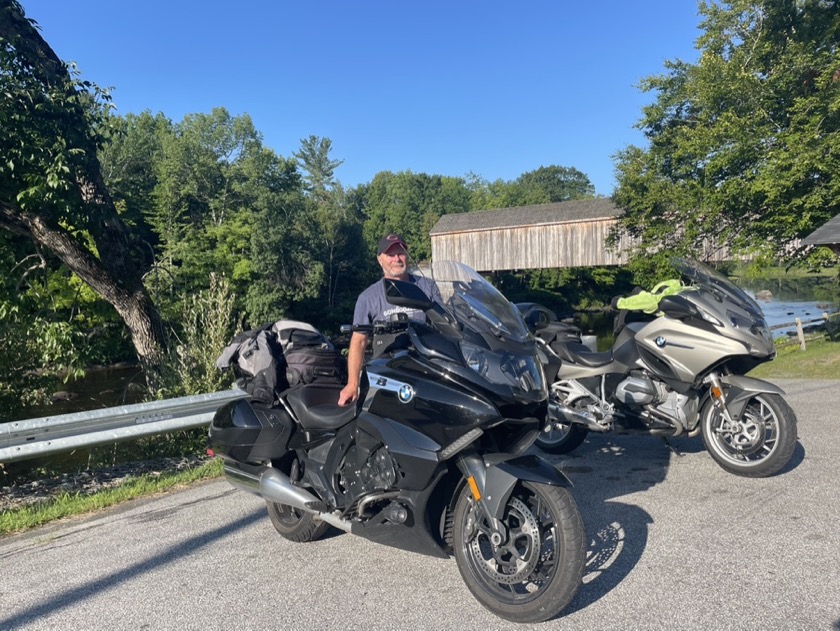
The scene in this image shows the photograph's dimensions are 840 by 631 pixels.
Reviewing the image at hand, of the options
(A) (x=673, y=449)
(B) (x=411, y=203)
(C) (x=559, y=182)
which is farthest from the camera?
(C) (x=559, y=182)

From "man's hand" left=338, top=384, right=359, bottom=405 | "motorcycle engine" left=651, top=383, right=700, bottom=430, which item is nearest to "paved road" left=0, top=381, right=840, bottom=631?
"motorcycle engine" left=651, top=383, right=700, bottom=430

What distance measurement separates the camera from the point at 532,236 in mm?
40906

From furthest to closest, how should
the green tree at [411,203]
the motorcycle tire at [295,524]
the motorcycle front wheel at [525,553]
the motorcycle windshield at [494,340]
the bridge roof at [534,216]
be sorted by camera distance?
the green tree at [411,203] < the bridge roof at [534,216] < the motorcycle tire at [295,524] < the motorcycle windshield at [494,340] < the motorcycle front wheel at [525,553]

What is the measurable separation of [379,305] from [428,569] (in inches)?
67.6

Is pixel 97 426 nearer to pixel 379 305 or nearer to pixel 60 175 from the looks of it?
pixel 379 305

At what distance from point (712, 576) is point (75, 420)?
527 centimetres

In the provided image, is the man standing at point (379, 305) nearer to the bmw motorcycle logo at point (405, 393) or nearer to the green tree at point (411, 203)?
the bmw motorcycle logo at point (405, 393)

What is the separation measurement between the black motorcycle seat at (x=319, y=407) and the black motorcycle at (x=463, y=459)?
0.04 m

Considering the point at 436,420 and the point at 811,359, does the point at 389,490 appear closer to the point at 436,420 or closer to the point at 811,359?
the point at 436,420

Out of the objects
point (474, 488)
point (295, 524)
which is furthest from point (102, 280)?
point (474, 488)

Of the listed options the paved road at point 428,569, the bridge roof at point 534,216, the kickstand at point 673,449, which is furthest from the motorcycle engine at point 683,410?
the bridge roof at point 534,216

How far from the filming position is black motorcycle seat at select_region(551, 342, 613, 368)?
19.8ft

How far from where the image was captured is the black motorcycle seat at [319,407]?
3870mm

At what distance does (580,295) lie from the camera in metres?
66.2
